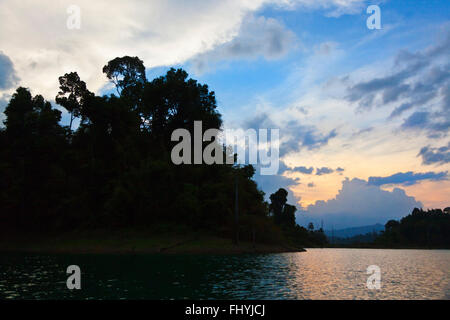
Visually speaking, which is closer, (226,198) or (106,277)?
(106,277)

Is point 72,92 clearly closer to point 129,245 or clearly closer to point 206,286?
point 129,245

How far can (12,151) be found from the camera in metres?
69.2

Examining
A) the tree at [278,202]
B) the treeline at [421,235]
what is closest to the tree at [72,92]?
the tree at [278,202]

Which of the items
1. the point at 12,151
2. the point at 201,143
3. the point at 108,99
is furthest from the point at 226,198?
the point at 12,151

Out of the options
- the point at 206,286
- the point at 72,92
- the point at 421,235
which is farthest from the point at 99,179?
the point at 421,235

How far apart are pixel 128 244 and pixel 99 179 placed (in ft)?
63.6

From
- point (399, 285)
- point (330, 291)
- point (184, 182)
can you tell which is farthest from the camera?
point (184, 182)

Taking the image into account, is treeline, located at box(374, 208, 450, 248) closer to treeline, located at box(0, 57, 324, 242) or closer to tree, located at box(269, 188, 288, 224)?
tree, located at box(269, 188, 288, 224)

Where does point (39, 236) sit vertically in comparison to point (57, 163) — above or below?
below

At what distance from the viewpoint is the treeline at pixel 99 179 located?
6925 centimetres

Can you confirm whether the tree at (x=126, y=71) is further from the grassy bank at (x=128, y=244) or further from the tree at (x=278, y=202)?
the tree at (x=278, y=202)

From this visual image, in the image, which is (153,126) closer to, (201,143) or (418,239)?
(201,143)

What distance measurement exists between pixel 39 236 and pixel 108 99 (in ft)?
97.7

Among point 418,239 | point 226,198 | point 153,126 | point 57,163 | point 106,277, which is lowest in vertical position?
point 418,239
